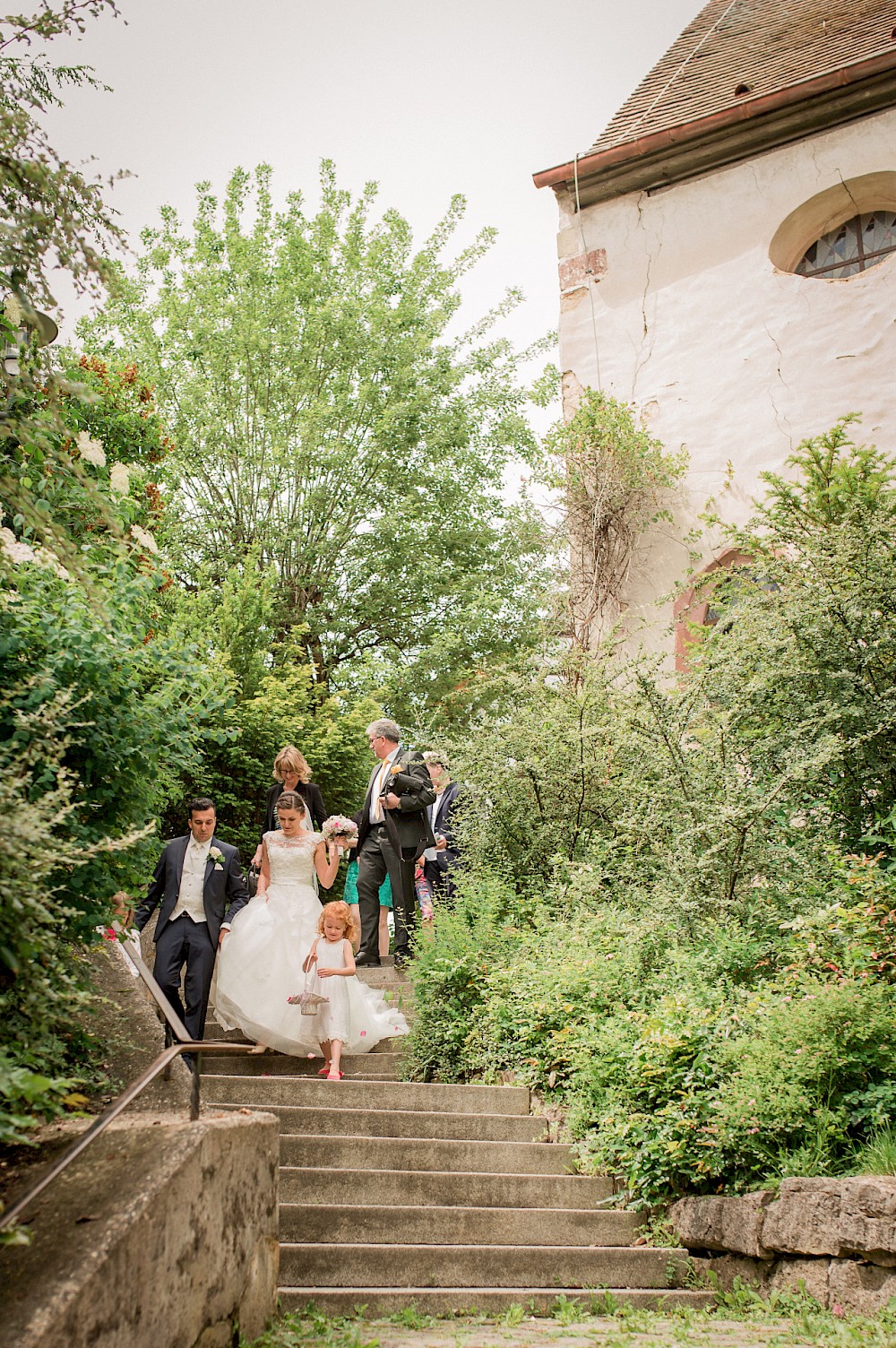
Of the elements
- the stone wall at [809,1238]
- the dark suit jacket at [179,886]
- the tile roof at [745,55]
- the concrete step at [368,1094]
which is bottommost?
the stone wall at [809,1238]

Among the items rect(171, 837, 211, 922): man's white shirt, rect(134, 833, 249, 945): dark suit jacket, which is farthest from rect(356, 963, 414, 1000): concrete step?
rect(171, 837, 211, 922): man's white shirt

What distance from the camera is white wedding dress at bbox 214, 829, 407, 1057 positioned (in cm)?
712

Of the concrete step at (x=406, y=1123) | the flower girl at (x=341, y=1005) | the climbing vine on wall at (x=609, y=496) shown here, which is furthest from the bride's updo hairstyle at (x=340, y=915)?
the climbing vine on wall at (x=609, y=496)

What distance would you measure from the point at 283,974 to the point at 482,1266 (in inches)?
108

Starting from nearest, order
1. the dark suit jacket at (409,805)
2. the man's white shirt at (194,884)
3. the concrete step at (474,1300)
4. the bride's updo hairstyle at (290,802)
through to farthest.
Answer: the concrete step at (474,1300)
the man's white shirt at (194,884)
the bride's updo hairstyle at (290,802)
the dark suit jacket at (409,805)

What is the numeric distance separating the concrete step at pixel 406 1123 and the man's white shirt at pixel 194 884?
123cm

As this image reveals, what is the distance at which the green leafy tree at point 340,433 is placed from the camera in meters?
18.0

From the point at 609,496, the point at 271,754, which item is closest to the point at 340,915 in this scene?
the point at 271,754

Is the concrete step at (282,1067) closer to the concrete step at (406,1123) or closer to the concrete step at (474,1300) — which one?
the concrete step at (406,1123)

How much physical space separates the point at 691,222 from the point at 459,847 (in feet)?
31.2

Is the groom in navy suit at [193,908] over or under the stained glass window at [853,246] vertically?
under

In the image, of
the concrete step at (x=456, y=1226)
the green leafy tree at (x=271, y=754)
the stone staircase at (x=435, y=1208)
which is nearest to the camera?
the stone staircase at (x=435, y=1208)

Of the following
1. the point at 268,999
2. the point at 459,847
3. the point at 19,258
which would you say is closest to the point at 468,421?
the point at 459,847

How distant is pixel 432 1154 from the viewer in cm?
588
